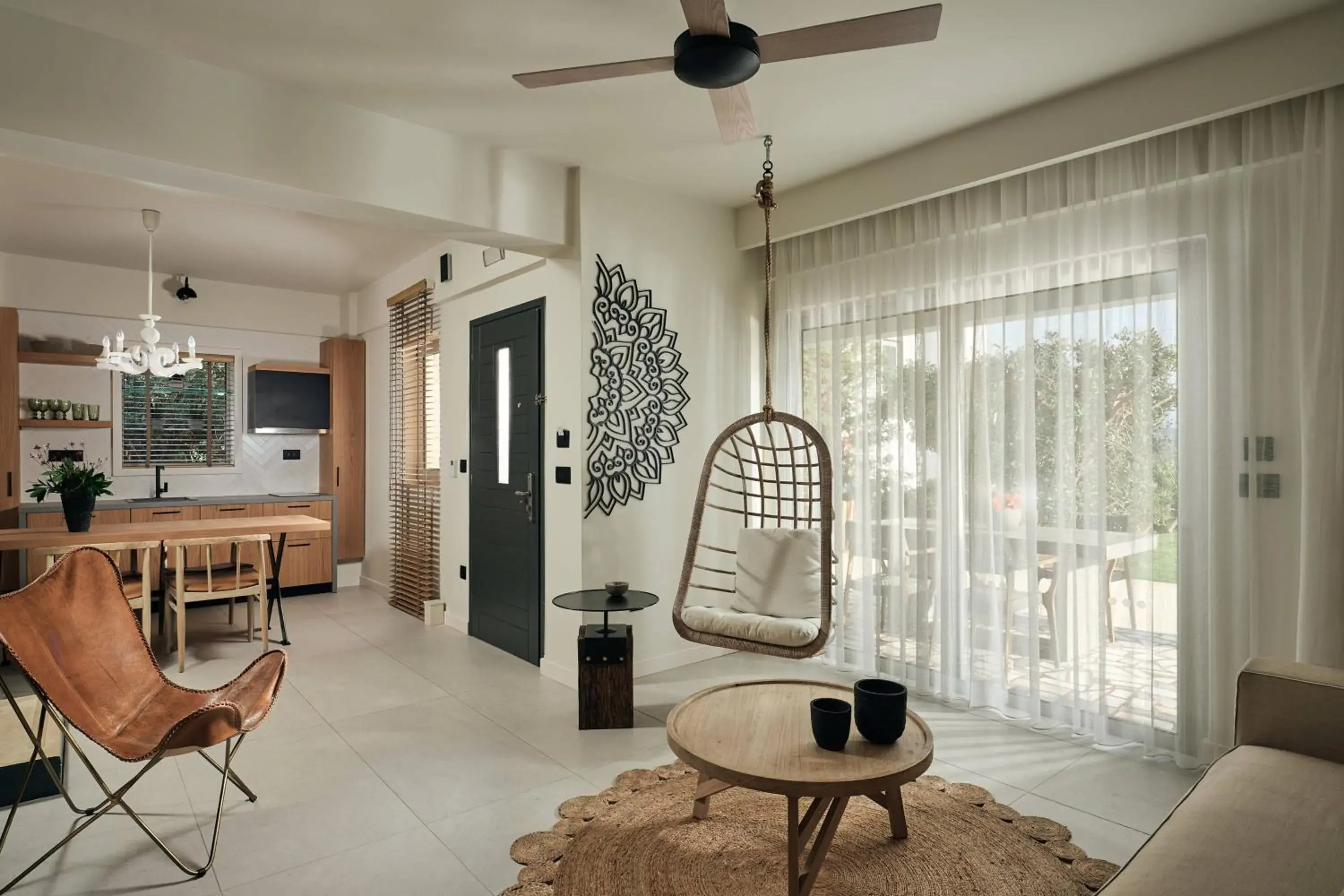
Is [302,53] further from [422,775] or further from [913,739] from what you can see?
[913,739]

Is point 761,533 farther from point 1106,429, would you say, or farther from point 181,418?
point 181,418

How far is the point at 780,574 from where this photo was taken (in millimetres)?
3406

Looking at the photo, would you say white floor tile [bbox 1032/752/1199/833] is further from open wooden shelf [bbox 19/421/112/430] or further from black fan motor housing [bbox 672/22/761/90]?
open wooden shelf [bbox 19/421/112/430]

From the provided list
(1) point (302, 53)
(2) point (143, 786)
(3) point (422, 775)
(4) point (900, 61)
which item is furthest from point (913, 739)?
(1) point (302, 53)

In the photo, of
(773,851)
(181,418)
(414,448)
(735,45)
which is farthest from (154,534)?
(735,45)

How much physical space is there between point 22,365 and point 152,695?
4.46 metres

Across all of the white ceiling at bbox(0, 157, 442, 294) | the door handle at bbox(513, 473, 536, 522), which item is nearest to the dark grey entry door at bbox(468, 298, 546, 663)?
the door handle at bbox(513, 473, 536, 522)

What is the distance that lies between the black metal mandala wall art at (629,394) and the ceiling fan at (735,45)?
172 centimetres

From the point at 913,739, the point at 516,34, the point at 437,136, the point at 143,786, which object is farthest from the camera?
the point at 437,136

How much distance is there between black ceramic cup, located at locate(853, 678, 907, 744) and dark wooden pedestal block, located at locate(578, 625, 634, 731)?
148 centimetres

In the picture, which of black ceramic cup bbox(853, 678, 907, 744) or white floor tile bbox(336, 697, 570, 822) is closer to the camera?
black ceramic cup bbox(853, 678, 907, 744)

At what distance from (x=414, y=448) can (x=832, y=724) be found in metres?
4.65

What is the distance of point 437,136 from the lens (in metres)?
3.46

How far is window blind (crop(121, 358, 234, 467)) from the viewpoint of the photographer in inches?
242
